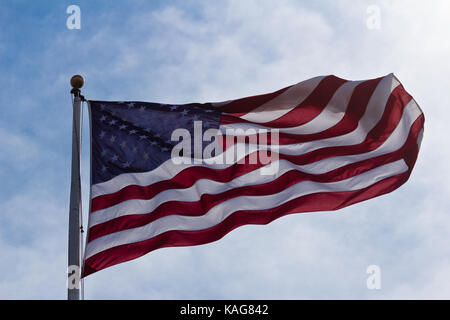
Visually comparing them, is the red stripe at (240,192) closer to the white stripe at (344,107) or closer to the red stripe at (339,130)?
the red stripe at (339,130)

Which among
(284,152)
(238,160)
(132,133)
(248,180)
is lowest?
(248,180)

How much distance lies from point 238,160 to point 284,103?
1.64 metres

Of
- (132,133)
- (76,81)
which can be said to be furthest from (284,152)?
(76,81)

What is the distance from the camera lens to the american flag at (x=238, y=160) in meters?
15.9

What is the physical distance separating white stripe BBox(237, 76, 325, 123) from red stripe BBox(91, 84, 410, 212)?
3.29ft

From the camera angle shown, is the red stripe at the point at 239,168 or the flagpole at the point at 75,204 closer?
the flagpole at the point at 75,204

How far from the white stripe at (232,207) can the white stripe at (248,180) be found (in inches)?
11.3

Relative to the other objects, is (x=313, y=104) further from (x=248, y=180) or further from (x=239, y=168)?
(x=248, y=180)

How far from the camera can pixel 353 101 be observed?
1805cm

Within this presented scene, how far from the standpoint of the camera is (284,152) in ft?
56.9

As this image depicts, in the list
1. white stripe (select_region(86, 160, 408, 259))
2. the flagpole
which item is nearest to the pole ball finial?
the flagpole

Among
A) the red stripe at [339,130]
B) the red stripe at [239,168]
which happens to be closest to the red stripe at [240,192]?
the red stripe at [239,168]

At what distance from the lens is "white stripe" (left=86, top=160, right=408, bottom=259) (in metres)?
15.4

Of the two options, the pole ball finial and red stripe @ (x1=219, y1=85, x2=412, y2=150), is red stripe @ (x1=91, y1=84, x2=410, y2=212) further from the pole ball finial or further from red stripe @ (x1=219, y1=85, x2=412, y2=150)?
the pole ball finial
